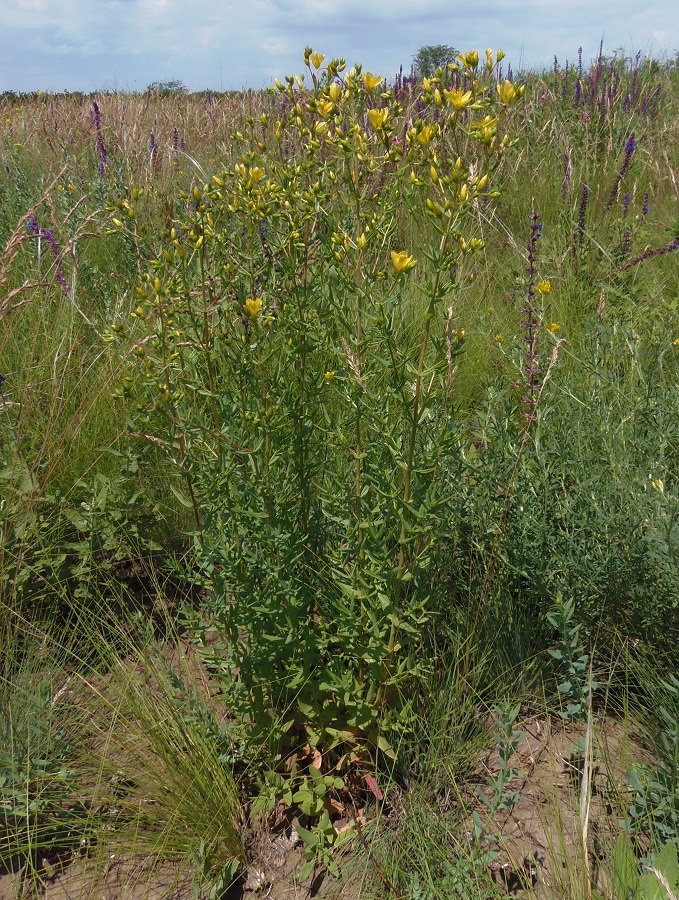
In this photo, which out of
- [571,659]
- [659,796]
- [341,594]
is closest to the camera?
[659,796]

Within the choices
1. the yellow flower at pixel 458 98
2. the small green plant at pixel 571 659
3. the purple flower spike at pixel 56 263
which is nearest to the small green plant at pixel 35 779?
the small green plant at pixel 571 659

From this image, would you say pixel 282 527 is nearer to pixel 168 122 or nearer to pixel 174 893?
pixel 174 893

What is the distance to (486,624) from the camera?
6.97ft

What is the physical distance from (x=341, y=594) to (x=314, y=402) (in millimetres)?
556

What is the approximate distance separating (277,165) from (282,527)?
0.96 metres

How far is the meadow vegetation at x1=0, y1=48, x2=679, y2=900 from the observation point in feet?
5.31

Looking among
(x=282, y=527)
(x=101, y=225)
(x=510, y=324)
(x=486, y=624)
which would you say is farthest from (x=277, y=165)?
(x=101, y=225)

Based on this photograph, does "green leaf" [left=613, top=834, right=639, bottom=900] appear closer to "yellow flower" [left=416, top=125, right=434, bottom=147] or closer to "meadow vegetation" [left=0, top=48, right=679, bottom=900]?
"meadow vegetation" [left=0, top=48, right=679, bottom=900]

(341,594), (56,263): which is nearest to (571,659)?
(341,594)

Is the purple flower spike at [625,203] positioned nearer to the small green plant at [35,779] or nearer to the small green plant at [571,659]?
Answer: the small green plant at [571,659]

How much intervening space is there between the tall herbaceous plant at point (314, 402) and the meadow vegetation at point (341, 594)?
0.01 m

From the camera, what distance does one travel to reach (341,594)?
194 centimetres

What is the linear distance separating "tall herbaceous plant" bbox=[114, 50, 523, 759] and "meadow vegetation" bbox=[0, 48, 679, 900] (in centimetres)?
1

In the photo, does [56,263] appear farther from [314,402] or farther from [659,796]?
[659,796]
